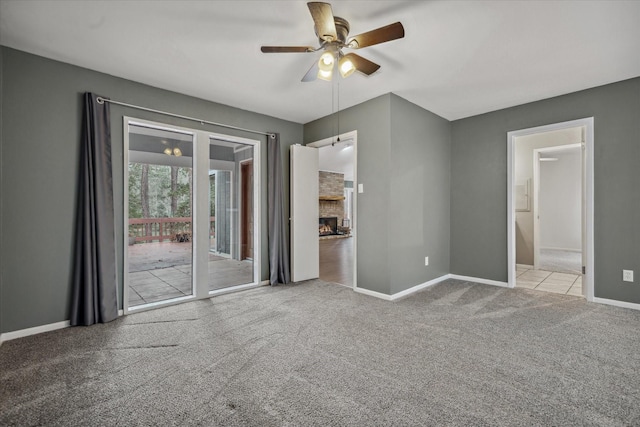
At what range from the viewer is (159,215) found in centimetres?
361

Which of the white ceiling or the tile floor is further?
the tile floor

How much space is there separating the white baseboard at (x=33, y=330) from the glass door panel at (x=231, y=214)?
4.87 ft

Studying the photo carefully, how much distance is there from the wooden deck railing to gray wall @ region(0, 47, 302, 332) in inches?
23.2

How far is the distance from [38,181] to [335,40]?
2.96m

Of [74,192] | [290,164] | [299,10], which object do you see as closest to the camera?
[299,10]

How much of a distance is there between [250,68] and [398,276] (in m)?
3.00

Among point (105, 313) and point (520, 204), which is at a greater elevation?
point (520, 204)

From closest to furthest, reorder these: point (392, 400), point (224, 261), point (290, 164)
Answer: point (392, 400)
point (224, 261)
point (290, 164)

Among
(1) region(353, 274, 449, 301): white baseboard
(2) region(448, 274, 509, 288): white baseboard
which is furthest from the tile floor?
(1) region(353, 274, 449, 301): white baseboard

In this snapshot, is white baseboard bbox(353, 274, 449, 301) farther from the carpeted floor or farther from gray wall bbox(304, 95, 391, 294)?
the carpeted floor

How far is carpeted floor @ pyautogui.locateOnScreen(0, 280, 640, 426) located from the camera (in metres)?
1.66

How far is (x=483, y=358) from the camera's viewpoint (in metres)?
2.26

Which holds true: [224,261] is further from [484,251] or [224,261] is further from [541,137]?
[541,137]

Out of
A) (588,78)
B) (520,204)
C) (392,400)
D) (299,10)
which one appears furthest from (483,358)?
(520,204)
